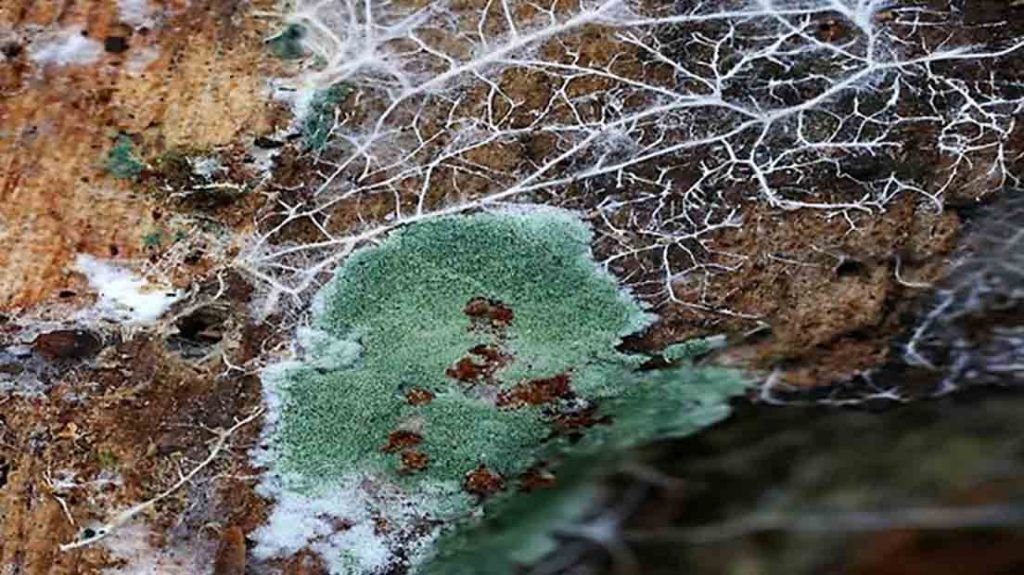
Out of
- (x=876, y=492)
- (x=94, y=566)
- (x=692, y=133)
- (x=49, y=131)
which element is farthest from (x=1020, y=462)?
(x=49, y=131)

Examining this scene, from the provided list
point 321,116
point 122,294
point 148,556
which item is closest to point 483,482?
point 148,556

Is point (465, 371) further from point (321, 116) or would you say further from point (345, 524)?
point (321, 116)

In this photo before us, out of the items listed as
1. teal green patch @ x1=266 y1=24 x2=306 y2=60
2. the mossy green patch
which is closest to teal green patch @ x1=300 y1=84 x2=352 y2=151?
teal green patch @ x1=266 y1=24 x2=306 y2=60

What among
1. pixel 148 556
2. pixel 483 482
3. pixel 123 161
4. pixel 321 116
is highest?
pixel 321 116

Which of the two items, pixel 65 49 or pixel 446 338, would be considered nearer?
pixel 446 338

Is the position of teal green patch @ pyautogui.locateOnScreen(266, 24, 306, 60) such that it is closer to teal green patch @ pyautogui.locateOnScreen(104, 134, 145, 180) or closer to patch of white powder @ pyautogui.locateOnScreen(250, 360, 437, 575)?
teal green patch @ pyautogui.locateOnScreen(104, 134, 145, 180)

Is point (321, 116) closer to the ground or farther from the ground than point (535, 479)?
farther from the ground

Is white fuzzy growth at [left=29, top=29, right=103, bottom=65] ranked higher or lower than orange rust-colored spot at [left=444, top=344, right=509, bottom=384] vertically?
higher
